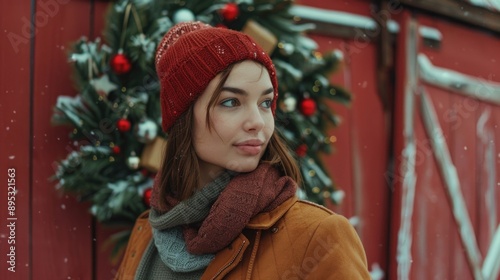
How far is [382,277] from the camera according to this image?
3195 mm

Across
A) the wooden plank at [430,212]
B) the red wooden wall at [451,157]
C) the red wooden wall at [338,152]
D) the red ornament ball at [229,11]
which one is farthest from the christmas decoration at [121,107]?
the wooden plank at [430,212]

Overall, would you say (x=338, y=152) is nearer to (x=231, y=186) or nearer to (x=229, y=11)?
(x=229, y=11)

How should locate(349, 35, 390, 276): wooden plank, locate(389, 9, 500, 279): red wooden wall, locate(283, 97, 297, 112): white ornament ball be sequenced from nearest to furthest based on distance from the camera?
locate(283, 97, 297, 112): white ornament ball < locate(349, 35, 390, 276): wooden plank < locate(389, 9, 500, 279): red wooden wall

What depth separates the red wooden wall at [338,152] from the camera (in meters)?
2.29

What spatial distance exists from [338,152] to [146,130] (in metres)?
1.18

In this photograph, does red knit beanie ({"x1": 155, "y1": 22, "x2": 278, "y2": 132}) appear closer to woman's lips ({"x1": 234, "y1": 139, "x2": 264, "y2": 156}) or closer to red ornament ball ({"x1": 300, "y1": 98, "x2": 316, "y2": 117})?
woman's lips ({"x1": 234, "y1": 139, "x2": 264, "y2": 156})

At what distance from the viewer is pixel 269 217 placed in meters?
1.45

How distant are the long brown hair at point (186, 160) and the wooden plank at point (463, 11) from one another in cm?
189

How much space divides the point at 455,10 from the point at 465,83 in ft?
1.35

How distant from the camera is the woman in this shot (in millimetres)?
1390

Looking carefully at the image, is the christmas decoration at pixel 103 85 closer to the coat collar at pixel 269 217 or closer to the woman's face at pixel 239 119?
the woman's face at pixel 239 119

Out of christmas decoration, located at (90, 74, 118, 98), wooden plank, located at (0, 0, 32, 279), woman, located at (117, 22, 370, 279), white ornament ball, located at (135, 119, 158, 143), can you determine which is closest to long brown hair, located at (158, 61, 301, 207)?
woman, located at (117, 22, 370, 279)

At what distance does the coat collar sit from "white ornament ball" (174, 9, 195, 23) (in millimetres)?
1009

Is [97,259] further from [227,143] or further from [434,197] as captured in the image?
[434,197]
